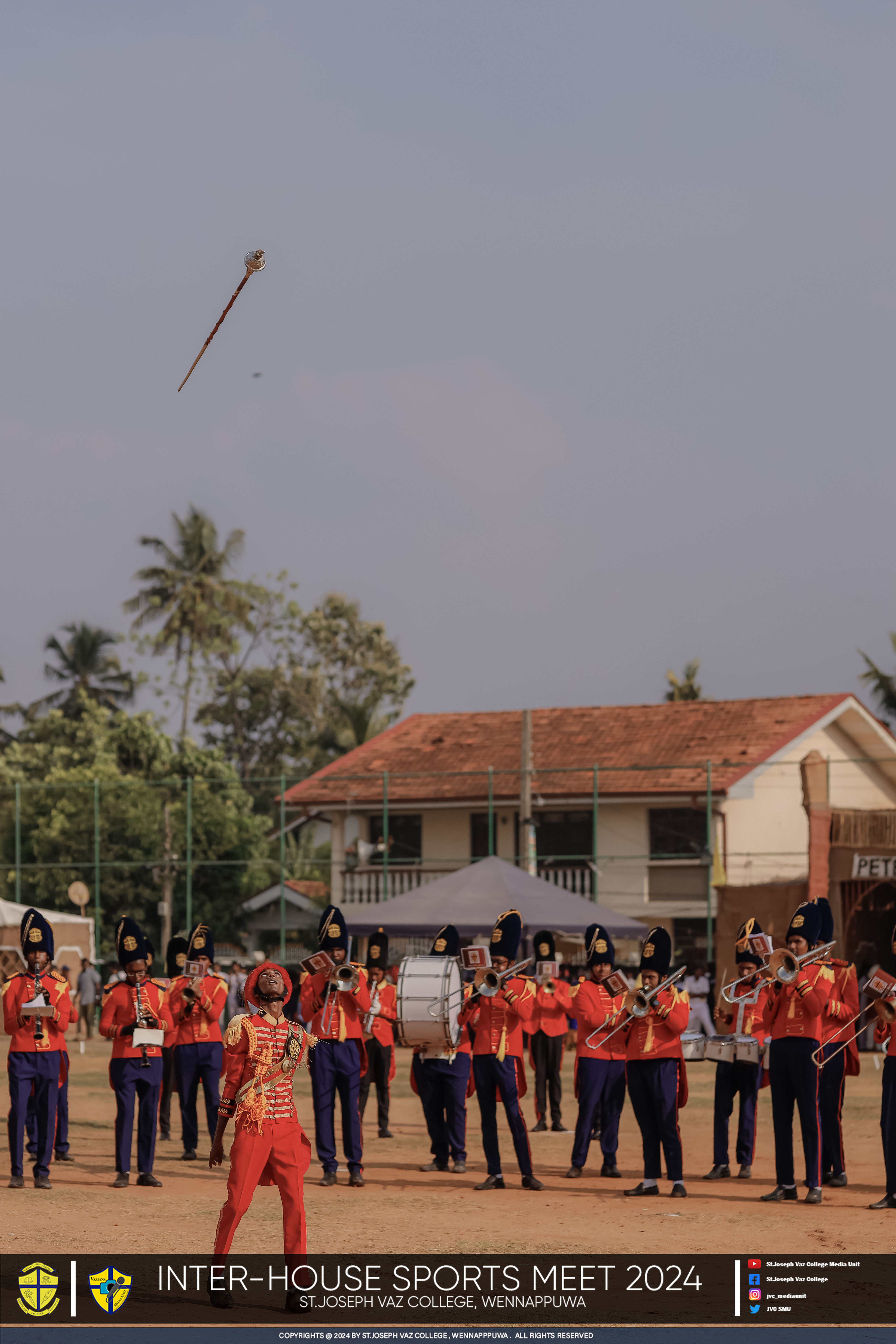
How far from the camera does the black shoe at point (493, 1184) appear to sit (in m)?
13.3

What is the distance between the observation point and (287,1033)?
884 cm

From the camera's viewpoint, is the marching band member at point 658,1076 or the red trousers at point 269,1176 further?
the marching band member at point 658,1076

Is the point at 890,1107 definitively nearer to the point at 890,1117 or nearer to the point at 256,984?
the point at 890,1117

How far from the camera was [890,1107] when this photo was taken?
1188 centimetres

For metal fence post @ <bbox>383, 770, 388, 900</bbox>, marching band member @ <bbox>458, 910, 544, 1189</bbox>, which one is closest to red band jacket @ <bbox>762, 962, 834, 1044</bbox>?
marching band member @ <bbox>458, 910, 544, 1189</bbox>

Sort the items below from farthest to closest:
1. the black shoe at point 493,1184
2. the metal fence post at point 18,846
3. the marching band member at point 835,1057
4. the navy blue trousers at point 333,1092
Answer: the metal fence post at point 18,846 < the black shoe at point 493,1184 < the navy blue trousers at point 333,1092 < the marching band member at point 835,1057

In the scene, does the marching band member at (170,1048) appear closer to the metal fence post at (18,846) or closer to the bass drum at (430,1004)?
the bass drum at (430,1004)

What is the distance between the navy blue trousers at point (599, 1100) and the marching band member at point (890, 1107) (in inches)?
95.9

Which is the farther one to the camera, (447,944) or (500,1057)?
(447,944)

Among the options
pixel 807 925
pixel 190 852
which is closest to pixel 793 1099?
pixel 807 925

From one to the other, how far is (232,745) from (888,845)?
2989 centimetres

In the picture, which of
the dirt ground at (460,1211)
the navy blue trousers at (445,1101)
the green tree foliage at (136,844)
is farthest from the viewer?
the green tree foliage at (136,844)

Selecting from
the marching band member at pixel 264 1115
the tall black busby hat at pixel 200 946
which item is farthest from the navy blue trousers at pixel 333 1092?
the marching band member at pixel 264 1115

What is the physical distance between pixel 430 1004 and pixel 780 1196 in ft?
9.66
